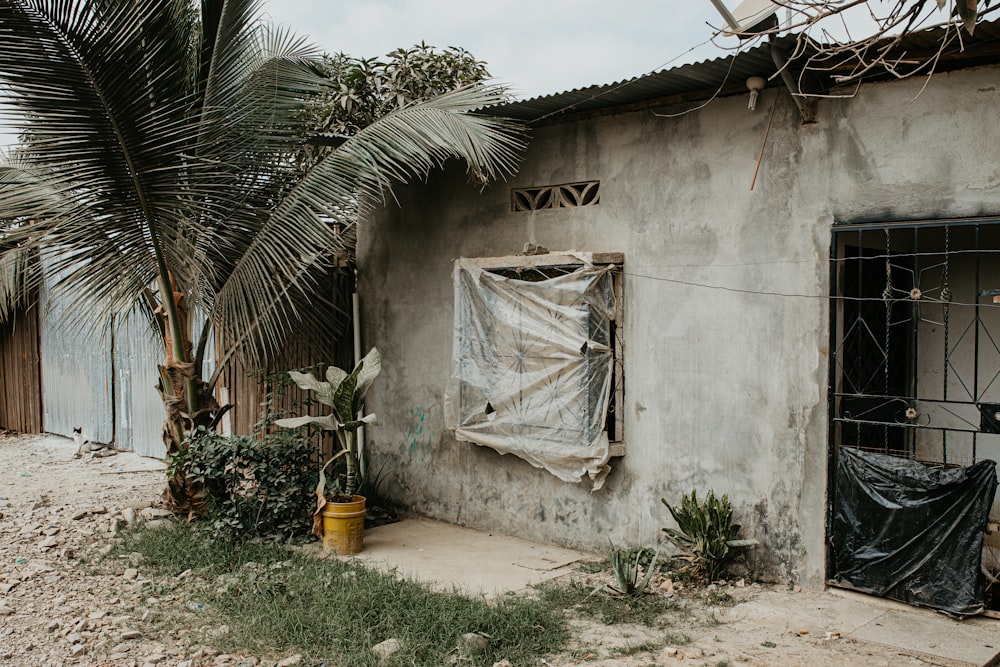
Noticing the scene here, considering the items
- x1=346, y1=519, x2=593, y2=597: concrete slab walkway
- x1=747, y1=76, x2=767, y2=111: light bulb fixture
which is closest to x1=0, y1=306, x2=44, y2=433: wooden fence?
x1=346, y1=519, x2=593, y2=597: concrete slab walkway

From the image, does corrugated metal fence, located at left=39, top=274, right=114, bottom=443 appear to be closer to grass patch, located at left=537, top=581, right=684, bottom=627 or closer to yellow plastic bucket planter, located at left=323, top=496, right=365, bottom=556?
yellow plastic bucket planter, located at left=323, top=496, right=365, bottom=556

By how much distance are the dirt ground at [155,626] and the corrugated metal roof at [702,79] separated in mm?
2932

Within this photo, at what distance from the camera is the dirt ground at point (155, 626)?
400cm

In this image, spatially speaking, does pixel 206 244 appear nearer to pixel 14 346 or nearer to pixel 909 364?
pixel 909 364

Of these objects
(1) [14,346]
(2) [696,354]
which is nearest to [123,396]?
(1) [14,346]

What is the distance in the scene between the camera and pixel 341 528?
19.1ft

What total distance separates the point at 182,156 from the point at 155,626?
9.97 ft

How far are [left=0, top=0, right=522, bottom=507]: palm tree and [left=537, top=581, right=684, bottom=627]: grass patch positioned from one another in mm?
2667

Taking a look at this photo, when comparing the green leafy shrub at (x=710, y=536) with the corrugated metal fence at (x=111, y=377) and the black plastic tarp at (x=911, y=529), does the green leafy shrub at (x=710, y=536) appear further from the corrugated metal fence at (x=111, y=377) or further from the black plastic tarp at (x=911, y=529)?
the corrugated metal fence at (x=111, y=377)

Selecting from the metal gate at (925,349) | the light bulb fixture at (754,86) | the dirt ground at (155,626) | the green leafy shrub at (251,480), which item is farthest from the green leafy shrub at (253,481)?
the light bulb fixture at (754,86)

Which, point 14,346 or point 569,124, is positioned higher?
point 569,124

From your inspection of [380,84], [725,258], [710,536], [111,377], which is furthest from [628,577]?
[111,377]

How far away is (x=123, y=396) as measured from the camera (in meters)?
9.66

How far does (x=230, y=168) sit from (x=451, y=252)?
181 centimetres
